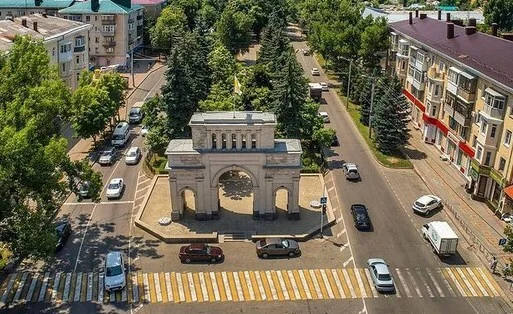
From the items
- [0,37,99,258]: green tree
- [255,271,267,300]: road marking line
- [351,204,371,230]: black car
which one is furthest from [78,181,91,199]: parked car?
[351,204,371,230]: black car

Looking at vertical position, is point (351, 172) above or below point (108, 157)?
above

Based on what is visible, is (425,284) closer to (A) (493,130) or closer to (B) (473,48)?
(A) (493,130)

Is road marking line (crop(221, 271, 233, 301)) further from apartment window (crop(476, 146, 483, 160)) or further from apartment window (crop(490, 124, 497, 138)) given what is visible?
apartment window (crop(490, 124, 497, 138))

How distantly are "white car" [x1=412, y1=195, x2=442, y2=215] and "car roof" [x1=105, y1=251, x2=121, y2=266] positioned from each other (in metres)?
31.6

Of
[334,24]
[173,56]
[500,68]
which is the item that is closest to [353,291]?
[500,68]

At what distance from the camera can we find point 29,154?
Answer: 38688 millimetres

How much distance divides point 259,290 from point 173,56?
3447cm

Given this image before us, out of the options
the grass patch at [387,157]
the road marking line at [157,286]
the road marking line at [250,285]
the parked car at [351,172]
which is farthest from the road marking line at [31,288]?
the grass patch at [387,157]

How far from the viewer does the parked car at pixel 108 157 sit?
68062 millimetres

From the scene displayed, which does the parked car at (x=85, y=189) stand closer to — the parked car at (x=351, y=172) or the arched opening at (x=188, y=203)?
the arched opening at (x=188, y=203)

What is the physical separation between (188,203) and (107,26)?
2913 inches

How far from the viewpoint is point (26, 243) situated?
38.4 metres

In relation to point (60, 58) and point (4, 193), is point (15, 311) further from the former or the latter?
point (60, 58)

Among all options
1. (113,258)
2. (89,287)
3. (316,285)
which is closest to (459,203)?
(316,285)
